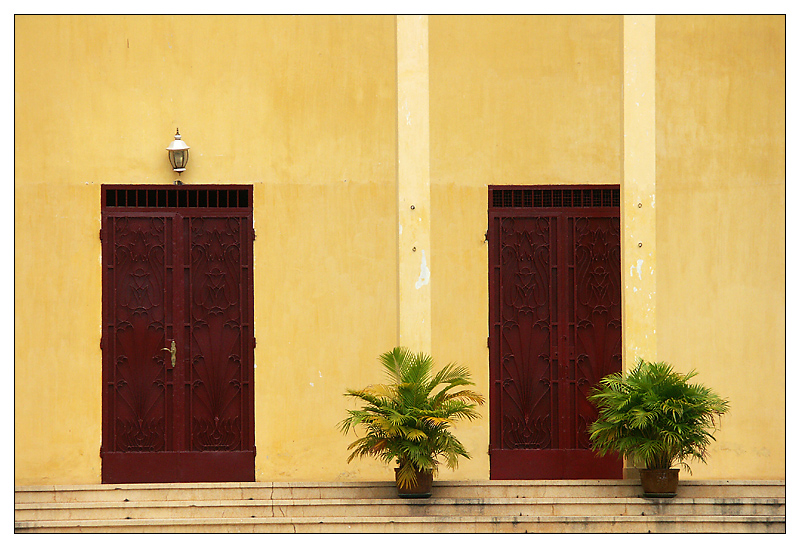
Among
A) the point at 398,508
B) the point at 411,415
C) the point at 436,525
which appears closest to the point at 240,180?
the point at 411,415

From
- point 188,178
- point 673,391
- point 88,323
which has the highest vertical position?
point 188,178

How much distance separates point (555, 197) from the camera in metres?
10.1

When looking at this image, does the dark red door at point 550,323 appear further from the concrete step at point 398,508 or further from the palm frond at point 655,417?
the concrete step at point 398,508

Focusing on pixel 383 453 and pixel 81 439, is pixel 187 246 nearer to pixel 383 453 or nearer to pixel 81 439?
pixel 81 439

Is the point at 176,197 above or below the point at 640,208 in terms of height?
above

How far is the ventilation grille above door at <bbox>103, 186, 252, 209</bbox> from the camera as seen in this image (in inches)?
392

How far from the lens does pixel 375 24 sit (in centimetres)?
1005

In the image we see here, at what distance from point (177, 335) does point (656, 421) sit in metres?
4.43

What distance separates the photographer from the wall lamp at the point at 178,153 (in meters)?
9.82

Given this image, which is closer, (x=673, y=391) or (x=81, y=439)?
(x=673, y=391)

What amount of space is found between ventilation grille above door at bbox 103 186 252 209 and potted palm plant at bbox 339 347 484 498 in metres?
2.09

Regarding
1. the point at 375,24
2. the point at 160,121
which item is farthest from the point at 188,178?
the point at 375,24

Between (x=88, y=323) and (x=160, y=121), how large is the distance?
200 centimetres

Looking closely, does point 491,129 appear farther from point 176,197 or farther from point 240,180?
point 176,197
